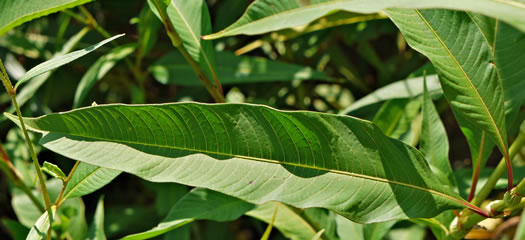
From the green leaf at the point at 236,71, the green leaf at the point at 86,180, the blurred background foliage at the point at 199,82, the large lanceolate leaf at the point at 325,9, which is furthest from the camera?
the green leaf at the point at 236,71

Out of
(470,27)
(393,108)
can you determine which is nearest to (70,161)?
(393,108)

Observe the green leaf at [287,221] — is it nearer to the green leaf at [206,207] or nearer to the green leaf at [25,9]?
the green leaf at [206,207]

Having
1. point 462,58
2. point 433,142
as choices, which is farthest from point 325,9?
point 433,142

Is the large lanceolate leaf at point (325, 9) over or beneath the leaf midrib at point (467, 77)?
over

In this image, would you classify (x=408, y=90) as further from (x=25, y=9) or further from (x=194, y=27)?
(x=25, y=9)

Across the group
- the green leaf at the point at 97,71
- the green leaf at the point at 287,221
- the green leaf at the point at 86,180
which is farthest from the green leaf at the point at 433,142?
the green leaf at the point at 97,71
